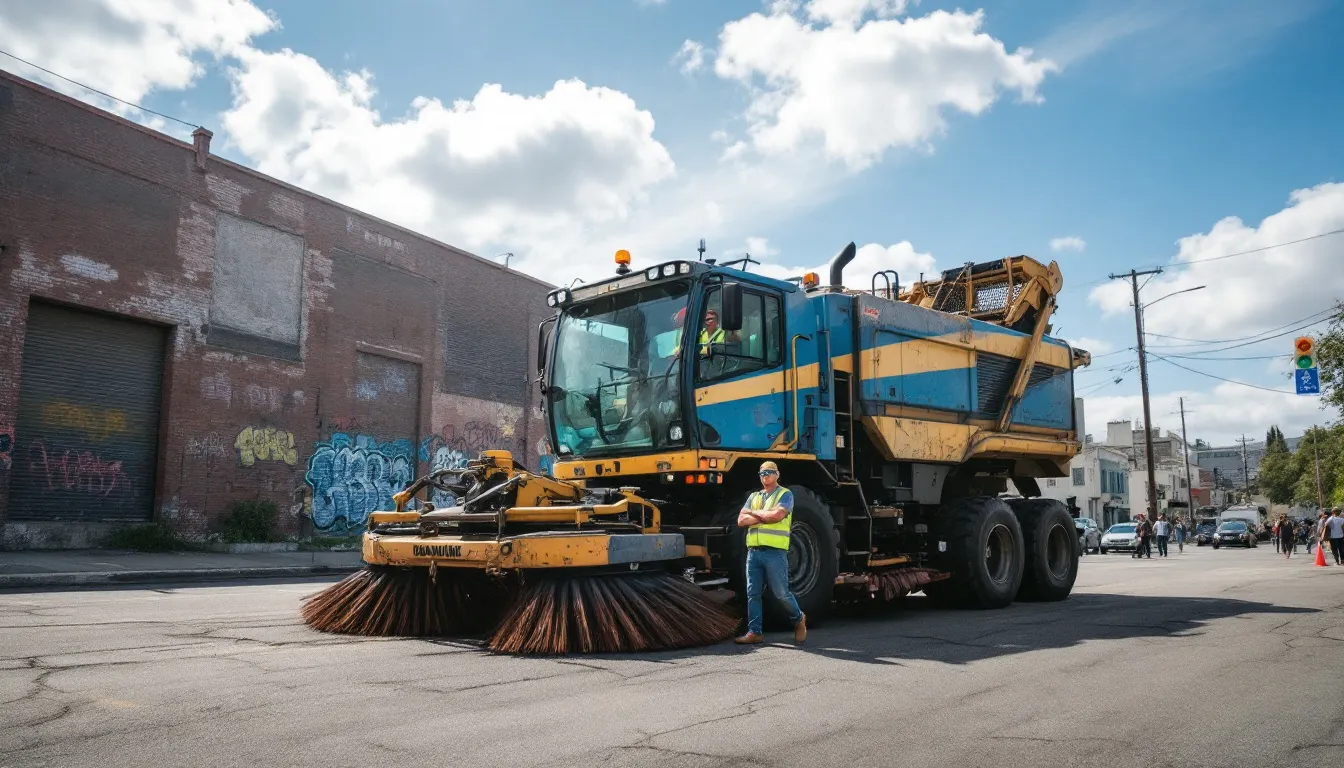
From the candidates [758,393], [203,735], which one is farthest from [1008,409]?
[203,735]

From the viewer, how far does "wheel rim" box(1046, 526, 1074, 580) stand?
12.6 m

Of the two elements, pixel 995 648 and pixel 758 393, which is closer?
pixel 995 648

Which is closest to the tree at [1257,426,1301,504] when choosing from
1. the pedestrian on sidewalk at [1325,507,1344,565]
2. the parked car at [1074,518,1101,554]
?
the parked car at [1074,518,1101,554]

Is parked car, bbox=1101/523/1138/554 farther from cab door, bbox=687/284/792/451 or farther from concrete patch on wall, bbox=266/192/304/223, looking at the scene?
cab door, bbox=687/284/792/451

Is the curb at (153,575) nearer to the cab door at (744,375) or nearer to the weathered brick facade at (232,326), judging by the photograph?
the weathered brick facade at (232,326)

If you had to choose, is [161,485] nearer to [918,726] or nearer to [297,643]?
[297,643]

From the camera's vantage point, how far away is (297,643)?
23.5 ft

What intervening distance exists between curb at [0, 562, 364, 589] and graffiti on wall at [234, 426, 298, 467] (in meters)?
4.56

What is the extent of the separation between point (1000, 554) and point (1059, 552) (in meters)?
1.71

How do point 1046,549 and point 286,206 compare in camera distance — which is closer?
point 1046,549

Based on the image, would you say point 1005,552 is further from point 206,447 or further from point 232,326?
point 232,326

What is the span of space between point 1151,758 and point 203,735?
4170 mm

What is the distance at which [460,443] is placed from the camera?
28141mm

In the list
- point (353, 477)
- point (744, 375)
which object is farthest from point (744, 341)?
point (353, 477)
